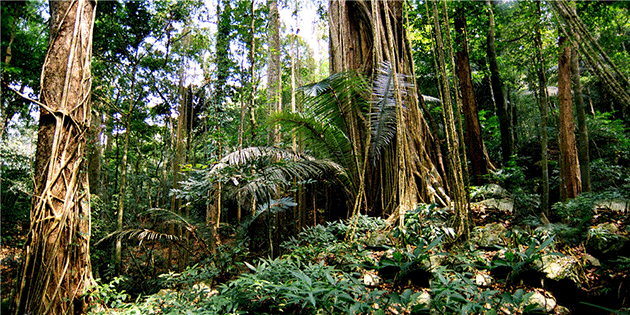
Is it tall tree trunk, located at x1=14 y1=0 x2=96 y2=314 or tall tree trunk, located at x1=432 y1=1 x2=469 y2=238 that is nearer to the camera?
tall tree trunk, located at x1=14 y1=0 x2=96 y2=314

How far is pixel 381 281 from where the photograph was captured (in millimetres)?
2027

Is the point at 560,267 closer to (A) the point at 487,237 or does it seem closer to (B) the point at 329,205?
(A) the point at 487,237

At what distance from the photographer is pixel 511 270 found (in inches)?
78.5

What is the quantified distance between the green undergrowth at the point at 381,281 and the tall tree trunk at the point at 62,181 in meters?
0.23

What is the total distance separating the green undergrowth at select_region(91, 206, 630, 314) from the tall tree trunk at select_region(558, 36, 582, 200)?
2.65m

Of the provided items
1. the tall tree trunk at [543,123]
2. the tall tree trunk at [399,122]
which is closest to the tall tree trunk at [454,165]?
the tall tree trunk at [399,122]

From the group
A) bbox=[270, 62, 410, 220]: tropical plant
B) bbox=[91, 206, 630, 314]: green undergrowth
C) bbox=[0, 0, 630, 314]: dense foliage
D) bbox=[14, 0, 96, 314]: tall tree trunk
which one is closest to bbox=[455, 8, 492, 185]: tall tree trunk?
bbox=[0, 0, 630, 314]: dense foliage

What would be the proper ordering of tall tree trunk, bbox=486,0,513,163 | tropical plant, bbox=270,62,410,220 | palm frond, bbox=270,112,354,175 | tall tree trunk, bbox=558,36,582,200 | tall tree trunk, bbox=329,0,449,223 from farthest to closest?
tall tree trunk, bbox=486,0,513,163 < tall tree trunk, bbox=558,36,582,200 < tropical plant, bbox=270,62,410,220 < palm frond, bbox=270,112,354,175 < tall tree trunk, bbox=329,0,449,223

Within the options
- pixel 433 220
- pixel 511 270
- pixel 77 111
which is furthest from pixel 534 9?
pixel 77 111

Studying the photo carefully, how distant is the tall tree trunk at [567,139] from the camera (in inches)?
175

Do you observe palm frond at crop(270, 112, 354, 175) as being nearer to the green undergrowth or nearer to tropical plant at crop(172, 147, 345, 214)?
tropical plant at crop(172, 147, 345, 214)

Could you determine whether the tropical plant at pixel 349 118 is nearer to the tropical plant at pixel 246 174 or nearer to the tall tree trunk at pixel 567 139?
the tropical plant at pixel 246 174

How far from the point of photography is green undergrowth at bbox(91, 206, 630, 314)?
1547 mm

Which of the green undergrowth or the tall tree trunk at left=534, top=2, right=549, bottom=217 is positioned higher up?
the tall tree trunk at left=534, top=2, right=549, bottom=217
